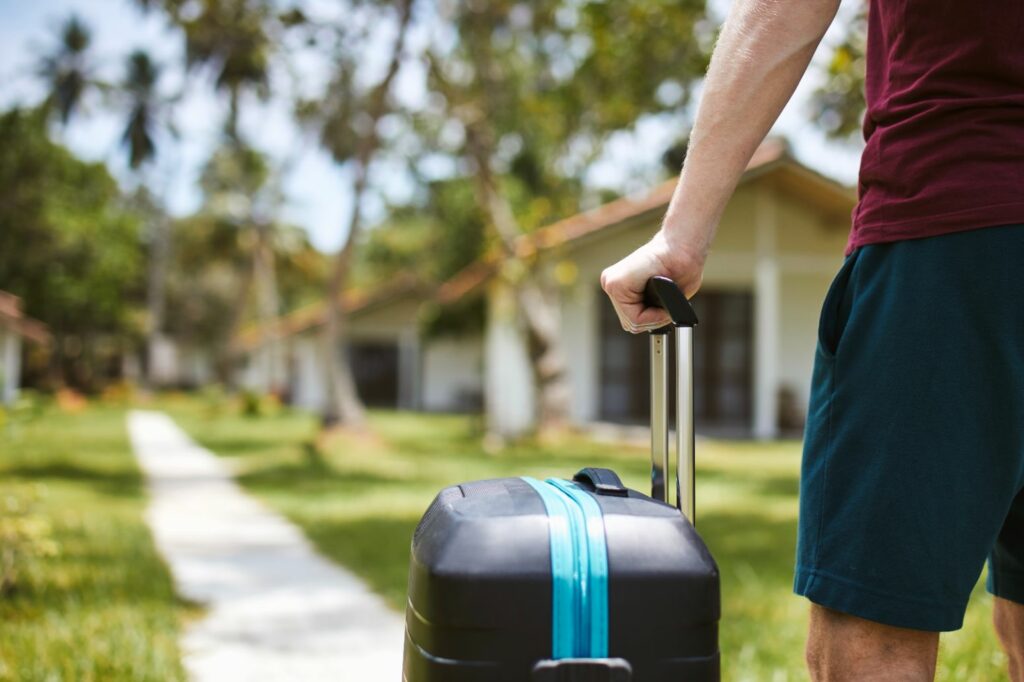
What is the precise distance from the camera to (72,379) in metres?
37.0

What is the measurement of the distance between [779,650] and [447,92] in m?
11.5

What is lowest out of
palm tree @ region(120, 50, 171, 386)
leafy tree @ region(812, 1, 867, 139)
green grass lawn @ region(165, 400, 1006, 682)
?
green grass lawn @ region(165, 400, 1006, 682)

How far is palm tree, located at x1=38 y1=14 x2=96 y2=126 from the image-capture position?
34719mm

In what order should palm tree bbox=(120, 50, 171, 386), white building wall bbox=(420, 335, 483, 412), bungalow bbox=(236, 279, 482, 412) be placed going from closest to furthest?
white building wall bbox=(420, 335, 483, 412) < bungalow bbox=(236, 279, 482, 412) < palm tree bbox=(120, 50, 171, 386)

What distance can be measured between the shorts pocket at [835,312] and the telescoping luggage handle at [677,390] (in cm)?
17

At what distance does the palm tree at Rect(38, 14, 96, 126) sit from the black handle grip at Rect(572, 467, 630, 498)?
37.6 m

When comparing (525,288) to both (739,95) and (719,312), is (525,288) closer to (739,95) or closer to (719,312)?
(719,312)

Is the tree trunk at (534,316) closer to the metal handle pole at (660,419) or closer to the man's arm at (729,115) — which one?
the metal handle pole at (660,419)

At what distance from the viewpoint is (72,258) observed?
31.8 meters

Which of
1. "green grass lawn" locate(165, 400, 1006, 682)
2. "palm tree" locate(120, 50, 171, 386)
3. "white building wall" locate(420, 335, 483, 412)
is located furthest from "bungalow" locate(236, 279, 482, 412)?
"green grass lawn" locate(165, 400, 1006, 682)

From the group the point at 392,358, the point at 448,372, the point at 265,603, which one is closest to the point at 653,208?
the point at 265,603

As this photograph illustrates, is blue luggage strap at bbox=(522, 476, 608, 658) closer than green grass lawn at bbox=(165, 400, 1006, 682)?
Yes

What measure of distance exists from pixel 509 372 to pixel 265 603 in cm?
1215

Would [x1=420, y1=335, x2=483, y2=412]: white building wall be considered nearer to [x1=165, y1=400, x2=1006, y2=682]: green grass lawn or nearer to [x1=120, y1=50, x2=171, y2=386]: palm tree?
[x1=165, y1=400, x2=1006, y2=682]: green grass lawn
